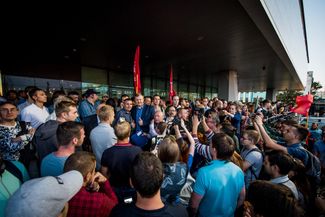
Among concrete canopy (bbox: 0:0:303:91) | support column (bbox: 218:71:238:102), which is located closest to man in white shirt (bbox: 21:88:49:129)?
concrete canopy (bbox: 0:0:303:91)

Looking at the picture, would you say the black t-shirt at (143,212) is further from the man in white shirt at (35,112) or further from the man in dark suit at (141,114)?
the man in dark suit at (141,114)

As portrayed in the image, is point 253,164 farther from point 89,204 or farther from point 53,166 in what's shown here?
point 53,166

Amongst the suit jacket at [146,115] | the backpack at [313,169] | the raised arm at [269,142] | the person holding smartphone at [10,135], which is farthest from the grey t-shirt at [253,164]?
the person holding smartphone at [10,135]

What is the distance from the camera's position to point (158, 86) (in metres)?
14.6

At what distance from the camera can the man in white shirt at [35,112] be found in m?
2.76

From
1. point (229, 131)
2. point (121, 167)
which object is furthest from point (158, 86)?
point (121, 167)

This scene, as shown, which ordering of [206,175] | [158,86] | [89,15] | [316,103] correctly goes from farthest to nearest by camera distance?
A: [158,86]
[316,103]
[89,15]
[206,175]

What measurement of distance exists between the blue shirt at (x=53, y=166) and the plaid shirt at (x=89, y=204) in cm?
49

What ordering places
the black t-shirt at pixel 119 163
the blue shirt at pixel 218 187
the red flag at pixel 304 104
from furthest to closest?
the red flag at pixel 304 104, the black t-shirt at pixel 119 163, the blue shirt at pixel 218 187

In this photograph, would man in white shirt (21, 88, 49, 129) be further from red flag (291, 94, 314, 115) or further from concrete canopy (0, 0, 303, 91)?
red flag (291, 94, 314, 115)

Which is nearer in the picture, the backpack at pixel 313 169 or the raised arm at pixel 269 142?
the backpack at pixel 313 169

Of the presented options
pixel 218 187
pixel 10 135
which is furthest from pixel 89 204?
pixel 10 135

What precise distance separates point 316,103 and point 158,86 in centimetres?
1179

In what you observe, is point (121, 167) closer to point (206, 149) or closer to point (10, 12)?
point (206, 149)
